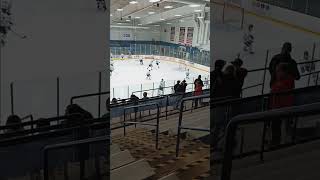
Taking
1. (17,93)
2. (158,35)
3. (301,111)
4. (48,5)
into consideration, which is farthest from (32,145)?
(301,111)

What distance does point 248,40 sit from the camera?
2553mm

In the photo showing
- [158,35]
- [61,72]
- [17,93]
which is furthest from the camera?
[158,35]

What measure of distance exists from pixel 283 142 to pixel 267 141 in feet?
0.58

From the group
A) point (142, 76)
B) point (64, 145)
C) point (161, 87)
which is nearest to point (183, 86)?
point (161, 87)

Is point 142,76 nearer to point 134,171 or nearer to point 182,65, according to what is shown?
point 182,65

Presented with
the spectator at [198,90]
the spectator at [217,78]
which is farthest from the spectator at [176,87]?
the spectator at [217,78]

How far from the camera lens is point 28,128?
69.8 inches

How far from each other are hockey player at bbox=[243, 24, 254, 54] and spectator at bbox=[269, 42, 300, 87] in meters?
0.24

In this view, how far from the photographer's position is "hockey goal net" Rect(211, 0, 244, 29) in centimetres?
241

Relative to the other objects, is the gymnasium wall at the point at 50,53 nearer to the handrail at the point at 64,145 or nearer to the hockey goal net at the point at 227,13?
the handrail at the point at 64,145

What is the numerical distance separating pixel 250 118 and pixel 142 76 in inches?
33.3

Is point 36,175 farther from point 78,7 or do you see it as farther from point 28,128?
point 78,7

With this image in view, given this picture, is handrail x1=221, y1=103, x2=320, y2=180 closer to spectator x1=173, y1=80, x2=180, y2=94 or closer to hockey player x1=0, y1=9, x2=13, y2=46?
spectator x1=173, y1=80, x2=180, y2=94

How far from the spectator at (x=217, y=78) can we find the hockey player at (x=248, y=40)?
0.69 feet
